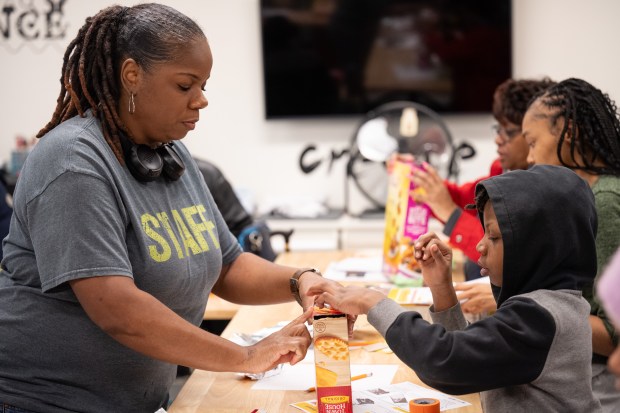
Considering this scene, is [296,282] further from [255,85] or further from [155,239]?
[255,85]

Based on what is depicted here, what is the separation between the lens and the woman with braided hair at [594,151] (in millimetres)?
2117

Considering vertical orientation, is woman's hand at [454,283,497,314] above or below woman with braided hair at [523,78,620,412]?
below

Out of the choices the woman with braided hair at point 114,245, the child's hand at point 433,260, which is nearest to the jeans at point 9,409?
the woman with braided hair at point 114,245

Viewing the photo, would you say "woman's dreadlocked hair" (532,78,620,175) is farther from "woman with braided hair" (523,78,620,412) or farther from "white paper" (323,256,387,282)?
"white paper" (323,256,387,282)

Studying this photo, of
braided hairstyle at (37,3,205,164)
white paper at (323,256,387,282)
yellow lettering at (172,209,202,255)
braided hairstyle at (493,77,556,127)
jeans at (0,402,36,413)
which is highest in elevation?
braided hairstyle at (37,3,205,164)

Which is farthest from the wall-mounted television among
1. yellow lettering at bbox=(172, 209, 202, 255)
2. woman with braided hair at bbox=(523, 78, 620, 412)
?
yellow lettering at bbox=(172, 209, 202, 255)

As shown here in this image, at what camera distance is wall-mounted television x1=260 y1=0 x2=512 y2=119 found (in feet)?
17.1

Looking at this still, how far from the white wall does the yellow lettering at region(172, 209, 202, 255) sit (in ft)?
11.7

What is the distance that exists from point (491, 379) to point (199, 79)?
0.87m

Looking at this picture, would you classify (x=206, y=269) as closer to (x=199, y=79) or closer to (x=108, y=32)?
(x=199, y=79)

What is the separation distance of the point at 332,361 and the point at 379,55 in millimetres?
3926

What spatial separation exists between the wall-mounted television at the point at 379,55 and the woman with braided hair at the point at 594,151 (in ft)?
9.03

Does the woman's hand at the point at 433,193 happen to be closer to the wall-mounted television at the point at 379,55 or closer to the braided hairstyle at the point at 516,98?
the braided hairstyle at the point at 516,98

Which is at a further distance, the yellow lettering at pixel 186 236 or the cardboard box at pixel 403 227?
the cardboard box at pixel 403 227
